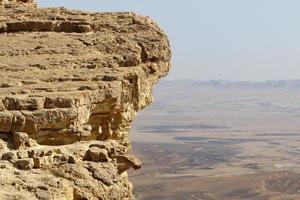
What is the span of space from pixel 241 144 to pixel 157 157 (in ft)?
90.6

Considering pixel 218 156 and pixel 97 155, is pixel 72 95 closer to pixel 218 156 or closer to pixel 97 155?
pixel 97 155

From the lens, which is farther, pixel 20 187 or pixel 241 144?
pixel 241 144

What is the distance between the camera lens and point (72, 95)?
10.4 m

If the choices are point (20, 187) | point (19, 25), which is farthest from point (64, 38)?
point (20, 187)

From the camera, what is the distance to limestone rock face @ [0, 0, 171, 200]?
9414 millimetres

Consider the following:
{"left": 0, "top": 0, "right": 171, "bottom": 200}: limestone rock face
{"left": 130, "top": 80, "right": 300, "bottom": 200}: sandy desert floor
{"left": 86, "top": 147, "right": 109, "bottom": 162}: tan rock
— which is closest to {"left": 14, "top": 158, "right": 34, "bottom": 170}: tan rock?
{"left": 0, "top": 0, "right": 171, "bottom": 200}: limestone rock face

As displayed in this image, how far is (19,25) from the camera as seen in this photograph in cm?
1459

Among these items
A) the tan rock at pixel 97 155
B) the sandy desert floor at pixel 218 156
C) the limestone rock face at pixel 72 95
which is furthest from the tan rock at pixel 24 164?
the sandy desert floor at pixel 218 156

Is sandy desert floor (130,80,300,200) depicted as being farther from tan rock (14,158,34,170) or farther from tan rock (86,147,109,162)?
tan rock (14,158,34,170)

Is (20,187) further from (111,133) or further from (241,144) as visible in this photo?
(241,144)

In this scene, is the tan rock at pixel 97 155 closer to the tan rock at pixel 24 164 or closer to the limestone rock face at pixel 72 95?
the limestone rock face at pixel 72 95

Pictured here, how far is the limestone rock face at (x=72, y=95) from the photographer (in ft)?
30.9

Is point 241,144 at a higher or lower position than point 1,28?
lower

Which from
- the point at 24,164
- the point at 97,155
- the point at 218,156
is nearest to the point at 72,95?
the point at 97,155
